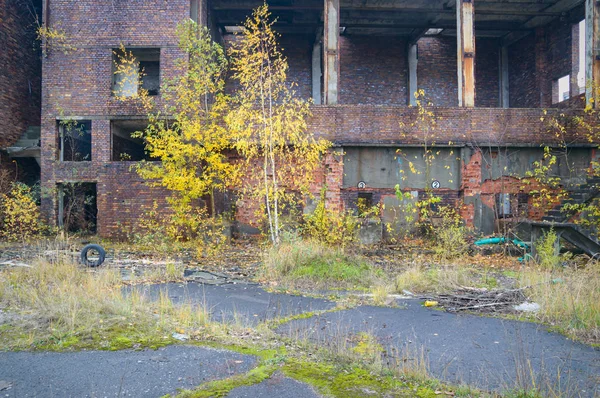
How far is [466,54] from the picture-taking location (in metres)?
15.0

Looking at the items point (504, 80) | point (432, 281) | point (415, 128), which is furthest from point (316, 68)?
point (432, 281)

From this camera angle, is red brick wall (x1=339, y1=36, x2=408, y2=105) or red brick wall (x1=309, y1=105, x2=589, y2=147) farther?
red brick wall (x1=339, y1=36, x2=408, y2=105)

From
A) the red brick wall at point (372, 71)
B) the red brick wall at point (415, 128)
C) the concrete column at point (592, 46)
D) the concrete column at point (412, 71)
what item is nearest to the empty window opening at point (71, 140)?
the red brick wall at point (415, 128)

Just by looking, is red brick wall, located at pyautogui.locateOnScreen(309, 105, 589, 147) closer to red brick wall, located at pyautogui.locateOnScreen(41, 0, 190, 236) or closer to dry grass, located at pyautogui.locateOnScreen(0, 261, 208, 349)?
red brick wall, located at pyautogui.locateOnScreen(41, 0, 190, 236)

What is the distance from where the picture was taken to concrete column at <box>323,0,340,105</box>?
14.6 meters

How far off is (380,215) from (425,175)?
6.92ft

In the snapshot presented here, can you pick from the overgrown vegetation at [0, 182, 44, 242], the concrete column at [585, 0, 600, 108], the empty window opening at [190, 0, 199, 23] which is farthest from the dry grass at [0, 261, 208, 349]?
the concrete column at [585, 0, 600, 108]

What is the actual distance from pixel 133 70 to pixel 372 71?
1105 centimetres

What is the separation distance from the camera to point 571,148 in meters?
14.6

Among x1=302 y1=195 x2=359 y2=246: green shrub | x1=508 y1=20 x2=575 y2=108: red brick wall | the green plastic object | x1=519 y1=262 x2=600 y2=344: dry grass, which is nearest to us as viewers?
x1=519 y1=262 x2=600 y2=344: dry grass

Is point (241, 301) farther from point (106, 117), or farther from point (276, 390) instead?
point (106, 117)

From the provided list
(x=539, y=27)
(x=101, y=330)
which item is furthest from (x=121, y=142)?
(x=539, y=27)

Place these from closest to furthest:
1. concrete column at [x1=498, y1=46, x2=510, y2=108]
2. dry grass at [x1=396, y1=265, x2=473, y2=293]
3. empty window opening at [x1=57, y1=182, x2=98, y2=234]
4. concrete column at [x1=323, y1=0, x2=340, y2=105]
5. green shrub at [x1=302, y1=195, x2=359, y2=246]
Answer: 1. dry grass at [x1=396, y1=265, x2=473, y2=293]
2. green shrub at [x1=302, y1=195, x2=359, y2=246]
3. concrete column at [x1=323, y1=0, x2=340, y2=105]
4. empty window opening at [x1=57, y1=182, x2=98, y2=234]
5. concrete column at [x1=498, y1=46, x2=510, y2=108]

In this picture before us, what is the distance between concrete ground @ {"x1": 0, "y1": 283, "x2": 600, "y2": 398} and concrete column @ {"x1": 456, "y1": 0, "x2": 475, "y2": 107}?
10.6 metres
